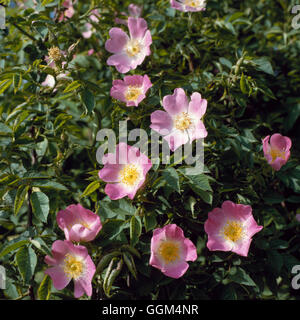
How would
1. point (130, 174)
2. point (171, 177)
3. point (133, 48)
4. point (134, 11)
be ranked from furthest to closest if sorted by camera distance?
point (134, 11) → point (133, 48) → point (130, 174) → point (171, 177)

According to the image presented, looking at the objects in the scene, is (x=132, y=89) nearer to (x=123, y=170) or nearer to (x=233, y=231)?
(x=123, y=170)

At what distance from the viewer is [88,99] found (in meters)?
1.49

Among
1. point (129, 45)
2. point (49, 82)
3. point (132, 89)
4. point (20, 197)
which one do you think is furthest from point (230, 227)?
point (49, 82)

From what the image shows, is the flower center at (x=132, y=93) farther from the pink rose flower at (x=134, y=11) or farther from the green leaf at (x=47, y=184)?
the pink rose flower at (x=134, y=11)

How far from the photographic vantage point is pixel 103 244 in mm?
1341

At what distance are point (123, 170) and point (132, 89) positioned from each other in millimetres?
311

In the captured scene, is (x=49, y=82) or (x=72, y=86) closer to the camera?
(x=72, y=86)

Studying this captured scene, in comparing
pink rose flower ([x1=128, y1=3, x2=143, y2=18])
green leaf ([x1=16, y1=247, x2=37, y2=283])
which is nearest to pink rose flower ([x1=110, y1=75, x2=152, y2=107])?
green leaf ([x1=16, y1=247, x2=37, y2=283])

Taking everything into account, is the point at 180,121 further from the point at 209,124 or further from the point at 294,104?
the point at 294,104

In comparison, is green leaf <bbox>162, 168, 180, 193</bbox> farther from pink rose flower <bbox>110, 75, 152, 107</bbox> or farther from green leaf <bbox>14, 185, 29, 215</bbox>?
green leaf <bbox>14, 185, 29, 215</bbox>

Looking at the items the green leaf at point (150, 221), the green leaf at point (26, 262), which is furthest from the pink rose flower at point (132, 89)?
the green leaf at point (26, 262)

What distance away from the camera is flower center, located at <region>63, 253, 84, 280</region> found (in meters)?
1.32
